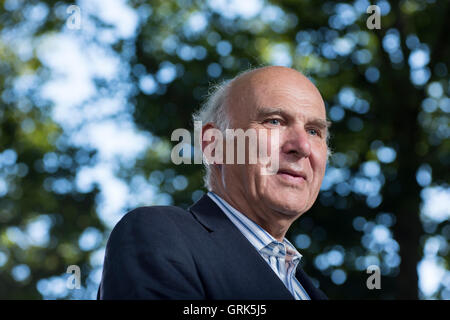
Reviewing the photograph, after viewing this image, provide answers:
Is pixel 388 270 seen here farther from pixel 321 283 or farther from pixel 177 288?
pixel 177 288

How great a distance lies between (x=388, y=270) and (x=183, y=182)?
3.82m

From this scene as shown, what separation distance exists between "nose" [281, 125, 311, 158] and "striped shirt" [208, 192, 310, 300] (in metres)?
0.33

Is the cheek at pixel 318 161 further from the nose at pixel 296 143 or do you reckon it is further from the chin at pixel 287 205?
the chin at pixel 287 205

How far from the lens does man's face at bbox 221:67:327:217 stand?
7.74 ft

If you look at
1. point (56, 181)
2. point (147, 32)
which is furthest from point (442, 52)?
point (56, 181)

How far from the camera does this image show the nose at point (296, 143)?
7.77ft

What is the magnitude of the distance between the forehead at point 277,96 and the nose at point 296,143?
7 cm
